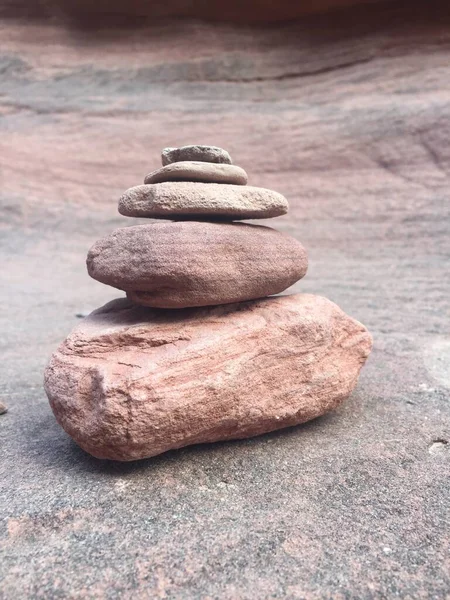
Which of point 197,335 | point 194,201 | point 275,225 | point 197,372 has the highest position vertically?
point 194,201

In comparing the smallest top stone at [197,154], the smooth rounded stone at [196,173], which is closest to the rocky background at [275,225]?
the smooth rounded stone at [196,173]

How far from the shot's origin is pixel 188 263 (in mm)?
2350

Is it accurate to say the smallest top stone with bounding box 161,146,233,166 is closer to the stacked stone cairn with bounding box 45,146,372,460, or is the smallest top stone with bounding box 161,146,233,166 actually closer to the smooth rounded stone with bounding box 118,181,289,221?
the stacked stone cairn with bounding box 45,146,372,460

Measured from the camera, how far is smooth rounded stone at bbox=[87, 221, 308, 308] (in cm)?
236

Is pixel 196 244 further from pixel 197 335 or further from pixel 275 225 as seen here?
pixel 275 225

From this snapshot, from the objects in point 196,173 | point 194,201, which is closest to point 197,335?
point 194,201

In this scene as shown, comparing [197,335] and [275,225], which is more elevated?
[197,335]

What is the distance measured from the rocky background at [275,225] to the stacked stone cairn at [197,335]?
23 cm

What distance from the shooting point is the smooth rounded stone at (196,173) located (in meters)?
2.59

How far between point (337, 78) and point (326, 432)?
309 inches

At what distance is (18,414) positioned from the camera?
2.93m

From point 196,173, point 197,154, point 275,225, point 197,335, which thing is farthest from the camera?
point 275,225

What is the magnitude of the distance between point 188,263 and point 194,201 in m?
0.38

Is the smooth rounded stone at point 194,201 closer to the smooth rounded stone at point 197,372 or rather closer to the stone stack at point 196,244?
the stone stack at point 196,244
